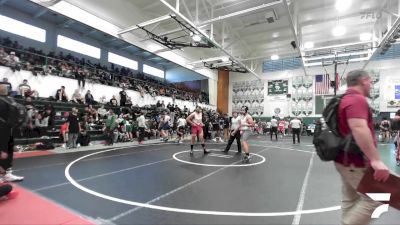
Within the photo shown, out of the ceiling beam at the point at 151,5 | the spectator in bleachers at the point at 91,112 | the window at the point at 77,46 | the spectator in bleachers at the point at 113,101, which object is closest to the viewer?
the spectator in bleachers at the point at 91,112

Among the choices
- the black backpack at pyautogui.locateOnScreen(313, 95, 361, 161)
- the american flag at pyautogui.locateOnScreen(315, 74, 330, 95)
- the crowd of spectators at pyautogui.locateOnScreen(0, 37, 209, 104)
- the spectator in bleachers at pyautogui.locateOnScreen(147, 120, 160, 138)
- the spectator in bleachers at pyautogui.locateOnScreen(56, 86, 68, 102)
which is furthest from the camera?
the american flag at pyautogui.locateOnScreen(315, 74, 330, 95)

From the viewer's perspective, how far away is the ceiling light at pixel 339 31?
18.7 metres

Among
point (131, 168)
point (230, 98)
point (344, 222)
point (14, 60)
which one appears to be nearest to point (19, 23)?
point (14, 60)

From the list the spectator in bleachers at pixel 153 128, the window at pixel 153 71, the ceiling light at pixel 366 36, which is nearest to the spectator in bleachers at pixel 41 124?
the spectator in bleachers at pixel 153 128

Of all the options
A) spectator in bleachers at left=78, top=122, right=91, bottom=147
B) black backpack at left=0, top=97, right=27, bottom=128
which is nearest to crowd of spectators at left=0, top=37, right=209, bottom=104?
spectator in bleachers at left=78, top=122, right=91, bottom=147

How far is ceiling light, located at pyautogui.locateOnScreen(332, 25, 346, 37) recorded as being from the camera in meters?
18.7

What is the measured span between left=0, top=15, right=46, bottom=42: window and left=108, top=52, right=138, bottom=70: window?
5.19 m

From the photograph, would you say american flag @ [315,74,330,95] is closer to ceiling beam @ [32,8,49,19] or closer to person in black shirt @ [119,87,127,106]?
person in black shirt @ [119,87,127,106]

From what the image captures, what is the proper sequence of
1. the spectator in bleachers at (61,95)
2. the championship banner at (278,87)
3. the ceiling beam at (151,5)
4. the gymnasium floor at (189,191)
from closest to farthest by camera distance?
the gymnasium floor at (189,191) → the spectator in bleachers at (61,95) → the ceiling beam at (151,5) → the championship banner at (278,87)

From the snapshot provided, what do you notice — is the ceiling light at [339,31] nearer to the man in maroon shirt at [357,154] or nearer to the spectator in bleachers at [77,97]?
the spectator in bleachers at [77,97]

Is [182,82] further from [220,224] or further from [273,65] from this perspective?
[220,224]

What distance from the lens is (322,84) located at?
2502 cm

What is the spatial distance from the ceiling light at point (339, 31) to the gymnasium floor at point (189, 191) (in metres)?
15.1

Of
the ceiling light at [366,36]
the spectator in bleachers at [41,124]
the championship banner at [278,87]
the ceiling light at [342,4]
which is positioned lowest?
the spectator in bleachers at [41,124]
